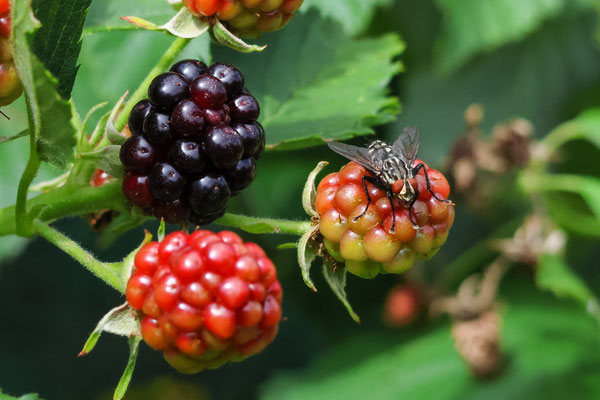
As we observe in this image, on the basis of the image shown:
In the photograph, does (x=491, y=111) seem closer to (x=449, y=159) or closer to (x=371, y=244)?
(x=449, y=159)

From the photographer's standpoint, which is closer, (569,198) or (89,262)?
(89,262)

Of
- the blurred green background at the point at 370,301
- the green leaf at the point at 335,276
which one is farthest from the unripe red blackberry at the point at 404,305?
the green leaf at the point at 335,276

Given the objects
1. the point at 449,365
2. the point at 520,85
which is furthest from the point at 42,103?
the point at 520,85

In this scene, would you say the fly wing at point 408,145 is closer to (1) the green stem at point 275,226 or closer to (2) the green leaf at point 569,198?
(1) the green stem at point 275,226

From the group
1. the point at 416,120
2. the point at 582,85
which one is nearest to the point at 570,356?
the point at 416,120

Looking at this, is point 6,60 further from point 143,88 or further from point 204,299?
point 204,299

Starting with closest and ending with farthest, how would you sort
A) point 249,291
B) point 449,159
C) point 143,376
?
point 249,291, point 449,159, point 143,376

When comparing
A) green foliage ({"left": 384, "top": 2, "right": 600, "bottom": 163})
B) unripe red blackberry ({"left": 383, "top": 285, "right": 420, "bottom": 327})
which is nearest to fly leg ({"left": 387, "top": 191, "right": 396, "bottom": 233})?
unripe red blackberry ({"left": 383, "top": 285, "right": 420, "bottom": 327})
